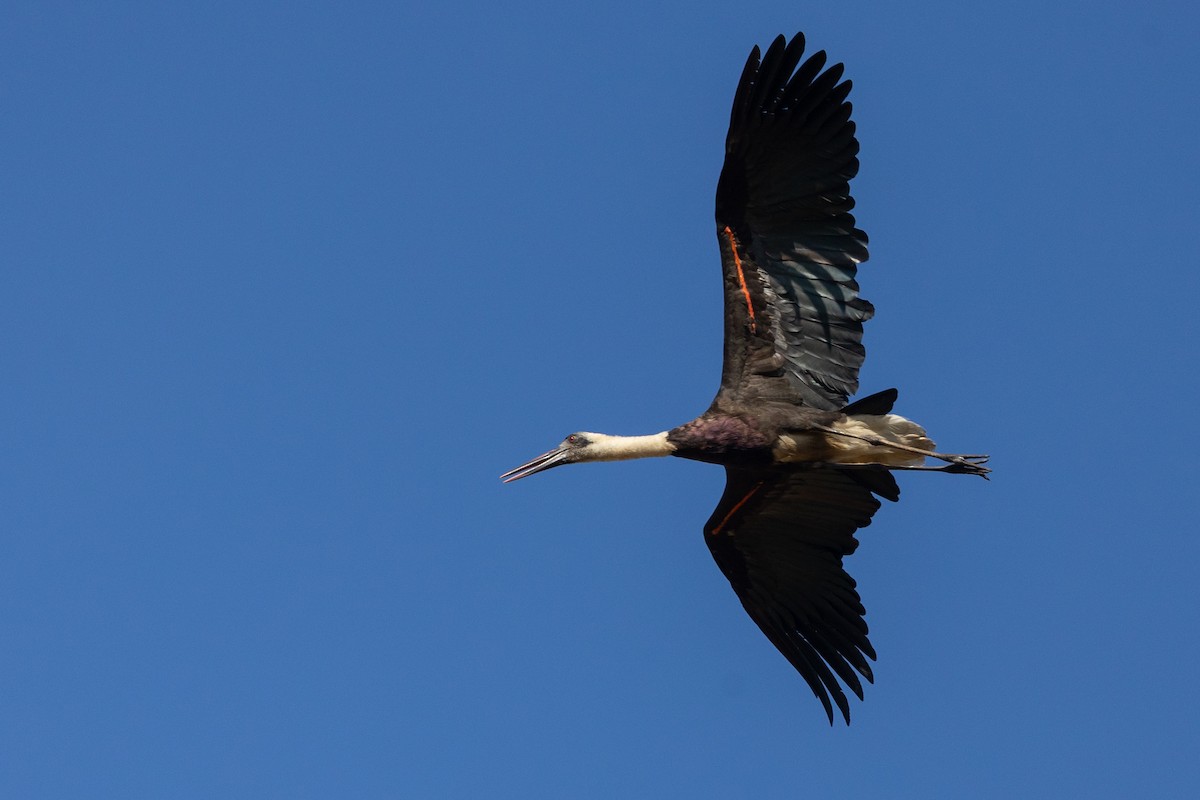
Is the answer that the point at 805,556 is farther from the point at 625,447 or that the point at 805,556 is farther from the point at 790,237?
the point at 790,237

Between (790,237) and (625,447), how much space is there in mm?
2350

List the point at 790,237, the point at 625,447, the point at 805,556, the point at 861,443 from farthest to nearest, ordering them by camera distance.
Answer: the point at 805,556
the point at 625,447
the point at 861,443
the point at 790,237

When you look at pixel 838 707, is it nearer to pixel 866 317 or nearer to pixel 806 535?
pixel 806 535

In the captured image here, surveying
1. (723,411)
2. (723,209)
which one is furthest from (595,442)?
(723,209)

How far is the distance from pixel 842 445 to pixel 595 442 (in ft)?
7.35

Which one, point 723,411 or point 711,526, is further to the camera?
point 711,526

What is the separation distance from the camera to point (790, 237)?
602 inches

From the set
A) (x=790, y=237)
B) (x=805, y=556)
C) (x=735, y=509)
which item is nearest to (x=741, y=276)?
(x=790, y=237)

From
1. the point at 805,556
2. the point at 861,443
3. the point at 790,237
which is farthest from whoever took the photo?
the point at 805,556

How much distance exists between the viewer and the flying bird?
15.1 metres

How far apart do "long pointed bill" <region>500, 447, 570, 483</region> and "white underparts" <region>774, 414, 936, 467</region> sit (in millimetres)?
2035

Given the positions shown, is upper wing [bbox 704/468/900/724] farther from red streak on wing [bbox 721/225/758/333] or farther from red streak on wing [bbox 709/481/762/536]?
red streak on wing [bbox 721/225/758/333]

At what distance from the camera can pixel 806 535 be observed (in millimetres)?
16641

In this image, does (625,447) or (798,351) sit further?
(625,447)
